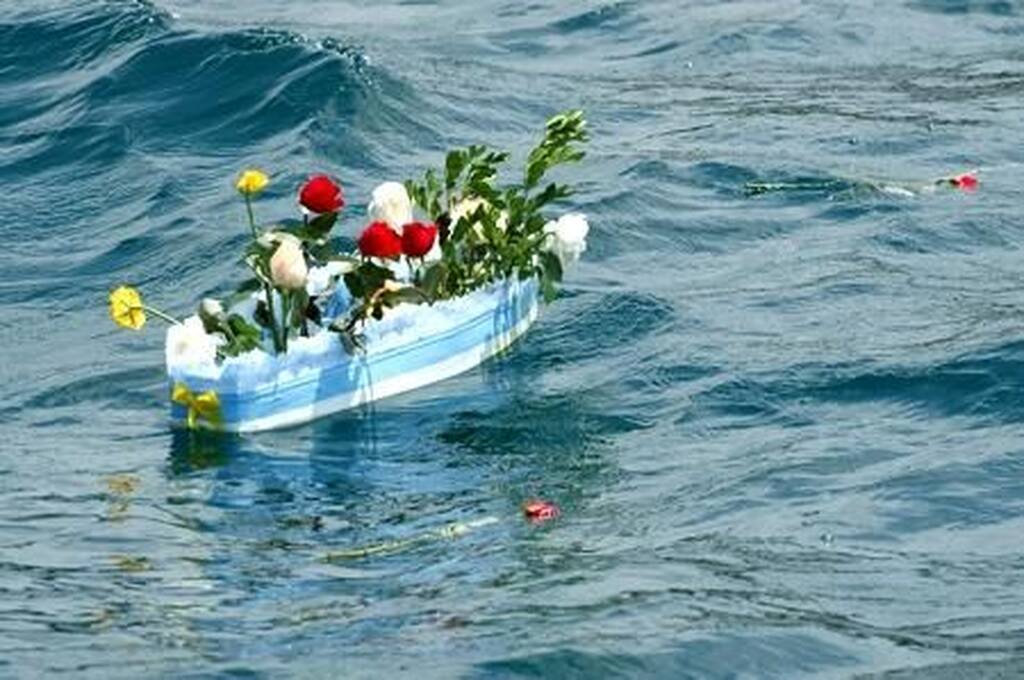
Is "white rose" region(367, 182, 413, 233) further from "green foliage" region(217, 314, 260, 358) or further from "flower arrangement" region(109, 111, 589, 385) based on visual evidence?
"green foliage" region(217, 314, 260, 358)

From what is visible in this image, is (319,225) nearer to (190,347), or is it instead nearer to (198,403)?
(190,347)

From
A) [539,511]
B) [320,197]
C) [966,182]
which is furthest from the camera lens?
[966,182]

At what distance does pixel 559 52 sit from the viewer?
71.5 ft

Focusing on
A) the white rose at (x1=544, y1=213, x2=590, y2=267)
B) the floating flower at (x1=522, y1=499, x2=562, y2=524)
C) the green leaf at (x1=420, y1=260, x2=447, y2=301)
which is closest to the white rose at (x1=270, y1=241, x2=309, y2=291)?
the green leaf at (x1=420, y1=260, x2=447, y2=301)

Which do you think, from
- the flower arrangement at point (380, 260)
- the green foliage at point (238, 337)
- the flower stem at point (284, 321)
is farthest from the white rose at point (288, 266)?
the green foliage at point (238, 337)

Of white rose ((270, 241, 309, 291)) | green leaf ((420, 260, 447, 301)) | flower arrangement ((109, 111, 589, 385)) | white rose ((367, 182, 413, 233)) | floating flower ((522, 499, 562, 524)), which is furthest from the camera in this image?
green leaf ((420, 260, 447, 301))

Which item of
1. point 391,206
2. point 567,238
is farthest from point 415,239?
point 567,238

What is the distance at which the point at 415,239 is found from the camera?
12125 millimetres

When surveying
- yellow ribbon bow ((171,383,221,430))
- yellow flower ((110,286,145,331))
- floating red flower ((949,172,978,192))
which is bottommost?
floating red flower ((949,172,978,192))

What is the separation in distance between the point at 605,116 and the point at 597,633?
1052cm

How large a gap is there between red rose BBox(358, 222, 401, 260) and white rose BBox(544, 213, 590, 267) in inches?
47.8

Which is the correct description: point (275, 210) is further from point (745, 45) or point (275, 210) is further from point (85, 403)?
point (745, 45)

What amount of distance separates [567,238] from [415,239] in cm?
105

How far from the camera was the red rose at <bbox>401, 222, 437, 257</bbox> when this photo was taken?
12.1 metres
